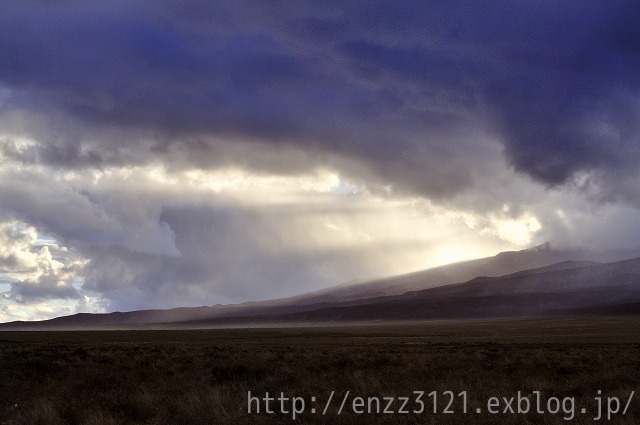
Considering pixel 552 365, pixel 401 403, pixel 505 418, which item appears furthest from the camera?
pixel 552 365

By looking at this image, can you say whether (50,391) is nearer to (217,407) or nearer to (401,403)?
(217,407)

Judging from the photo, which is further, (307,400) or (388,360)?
(388,360)

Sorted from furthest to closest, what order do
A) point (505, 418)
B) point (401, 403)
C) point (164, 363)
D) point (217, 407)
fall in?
point (164, 363)
point (401, 403)
point (217, 407)
point (505, 418)

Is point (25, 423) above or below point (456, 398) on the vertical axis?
above

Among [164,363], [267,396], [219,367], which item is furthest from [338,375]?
[164,363]

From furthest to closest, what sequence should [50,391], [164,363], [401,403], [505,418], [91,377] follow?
[164,363]
[91,377]
[50,391]
[401,403]
[505,418]

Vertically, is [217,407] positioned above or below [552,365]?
above

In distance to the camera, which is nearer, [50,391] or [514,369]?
[50,391]

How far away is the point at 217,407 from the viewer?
1290 cm

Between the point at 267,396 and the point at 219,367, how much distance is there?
22.5ft

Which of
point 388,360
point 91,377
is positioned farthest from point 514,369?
point 91,377

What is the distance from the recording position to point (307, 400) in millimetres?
14141

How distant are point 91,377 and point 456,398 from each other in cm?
1168

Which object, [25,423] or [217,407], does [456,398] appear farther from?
[25,423]
